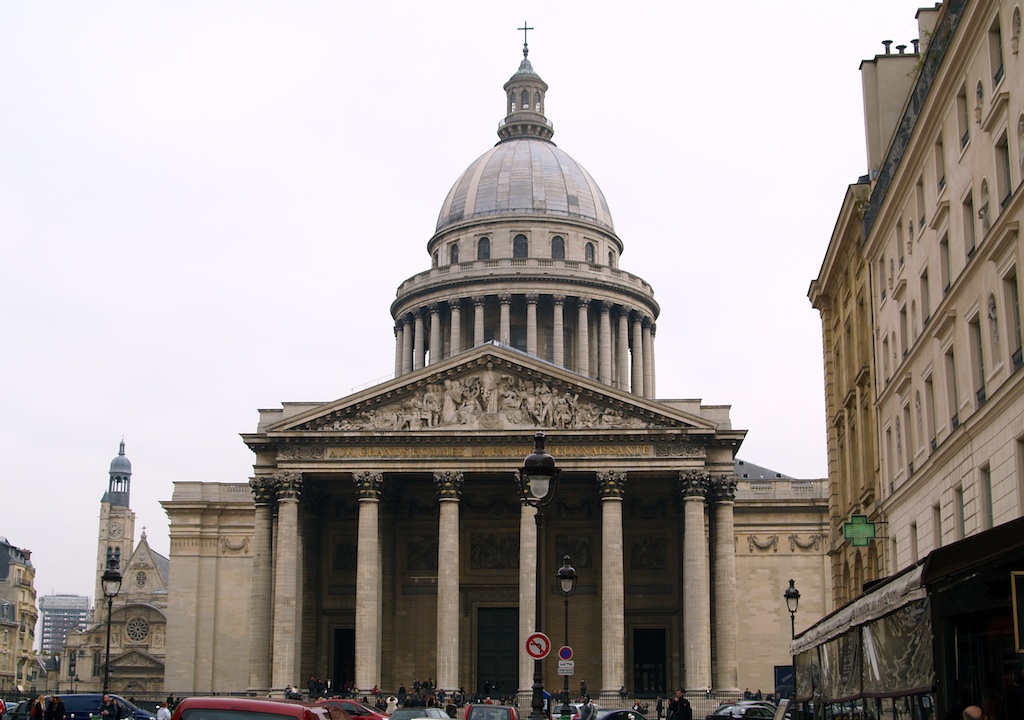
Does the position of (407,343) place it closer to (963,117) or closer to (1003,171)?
(963,117)

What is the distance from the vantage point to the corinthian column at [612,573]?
64438 mm

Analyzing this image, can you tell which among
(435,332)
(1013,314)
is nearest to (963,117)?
(1013,314)

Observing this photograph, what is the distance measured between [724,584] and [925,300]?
3478 centimetres

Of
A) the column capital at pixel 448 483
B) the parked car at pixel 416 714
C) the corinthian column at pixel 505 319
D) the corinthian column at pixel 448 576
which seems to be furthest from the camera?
the corinthian column at pixel 505 319

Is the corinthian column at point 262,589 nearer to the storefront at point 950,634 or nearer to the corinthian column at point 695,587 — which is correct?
the corinthian column at point 695,587

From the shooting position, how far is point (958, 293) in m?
29.2

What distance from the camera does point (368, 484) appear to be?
2601 inches

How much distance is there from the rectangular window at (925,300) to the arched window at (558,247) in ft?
223

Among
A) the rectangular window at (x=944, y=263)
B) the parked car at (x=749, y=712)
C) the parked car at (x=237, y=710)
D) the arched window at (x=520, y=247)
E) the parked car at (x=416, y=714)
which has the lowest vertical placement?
the parked car at (x=749, y=712)

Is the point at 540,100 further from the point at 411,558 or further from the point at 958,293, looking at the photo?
the point at 958,293

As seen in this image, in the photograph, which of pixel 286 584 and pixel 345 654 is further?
pixel 345 654

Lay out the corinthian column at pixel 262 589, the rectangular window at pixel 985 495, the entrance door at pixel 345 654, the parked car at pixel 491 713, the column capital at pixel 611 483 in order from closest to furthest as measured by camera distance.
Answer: the rectangular window at pixel 985 495 → the parked car at pixel 491 713 → the column capital at pixel 611 483 → the corinthian column at pixel 262 589 → the entrance door at pixel 345 654

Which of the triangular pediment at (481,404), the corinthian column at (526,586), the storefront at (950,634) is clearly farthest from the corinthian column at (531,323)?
the storefront at (950,634)

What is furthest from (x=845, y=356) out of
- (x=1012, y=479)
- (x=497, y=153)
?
(x=497, y=153)
